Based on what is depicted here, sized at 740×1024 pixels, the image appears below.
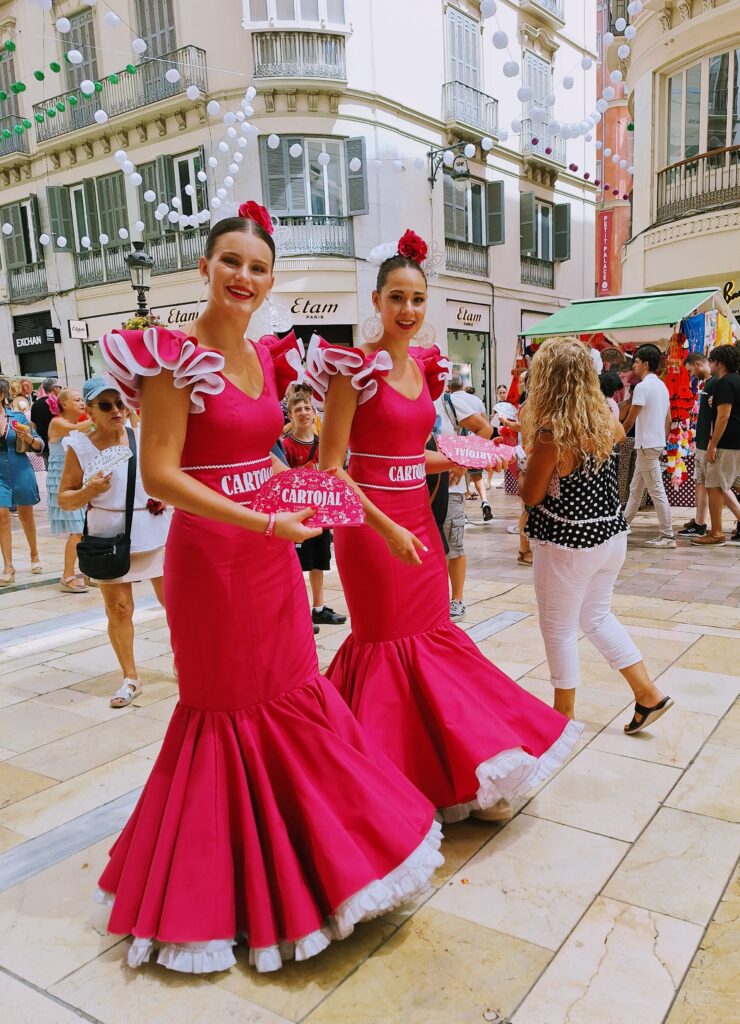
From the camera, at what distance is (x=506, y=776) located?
7.96 ft

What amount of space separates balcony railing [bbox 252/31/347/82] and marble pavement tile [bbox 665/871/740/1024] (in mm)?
17251

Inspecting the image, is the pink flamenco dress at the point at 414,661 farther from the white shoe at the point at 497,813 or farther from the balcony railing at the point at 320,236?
the balcony railing at the point at 320,236

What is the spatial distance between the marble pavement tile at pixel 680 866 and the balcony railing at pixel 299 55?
16.8 m

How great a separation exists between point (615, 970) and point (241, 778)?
1090mm

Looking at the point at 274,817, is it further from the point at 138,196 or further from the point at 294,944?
the point at 138,196

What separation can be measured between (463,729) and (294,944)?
0.83m

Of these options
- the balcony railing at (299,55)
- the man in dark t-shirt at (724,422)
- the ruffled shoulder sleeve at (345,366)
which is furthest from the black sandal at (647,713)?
the balcony railing at (299,55)

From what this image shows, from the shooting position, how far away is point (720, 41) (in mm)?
13266

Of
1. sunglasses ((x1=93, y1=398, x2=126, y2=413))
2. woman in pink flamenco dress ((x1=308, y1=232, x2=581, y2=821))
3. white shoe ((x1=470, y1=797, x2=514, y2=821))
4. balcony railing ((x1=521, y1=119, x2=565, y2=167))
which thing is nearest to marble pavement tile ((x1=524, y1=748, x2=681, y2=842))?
white shoe ((x1=470, y1=797, x2=514, y2=821))

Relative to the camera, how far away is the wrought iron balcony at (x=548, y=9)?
791 inches

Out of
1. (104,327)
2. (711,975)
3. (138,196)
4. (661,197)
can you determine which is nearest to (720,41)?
(661,197)

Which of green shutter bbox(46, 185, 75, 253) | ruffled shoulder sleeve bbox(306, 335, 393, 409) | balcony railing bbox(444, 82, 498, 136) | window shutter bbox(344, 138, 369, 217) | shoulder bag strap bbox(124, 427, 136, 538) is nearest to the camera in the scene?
ruffled shoulder sleeve bbox(306, 335, 393, 409)

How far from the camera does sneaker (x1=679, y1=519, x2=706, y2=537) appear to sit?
26.6 feet

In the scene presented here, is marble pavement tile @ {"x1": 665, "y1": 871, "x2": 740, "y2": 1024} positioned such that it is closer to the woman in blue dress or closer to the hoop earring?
the hoop earring
